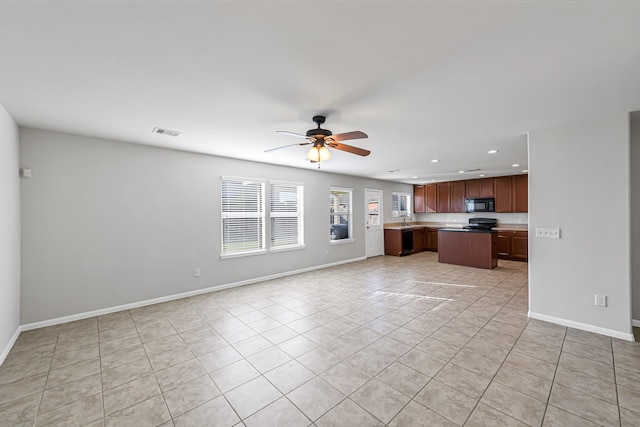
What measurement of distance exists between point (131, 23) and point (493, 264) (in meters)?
7.21

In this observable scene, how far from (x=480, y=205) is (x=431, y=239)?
1849mm

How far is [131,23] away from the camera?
4.64 feet

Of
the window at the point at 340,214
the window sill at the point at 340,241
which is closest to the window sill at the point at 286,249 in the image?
the window sill at the point at 340,241

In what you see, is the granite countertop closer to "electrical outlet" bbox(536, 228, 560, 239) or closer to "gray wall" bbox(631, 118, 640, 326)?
"gray wall" bbox(631, 118, 640, 326)

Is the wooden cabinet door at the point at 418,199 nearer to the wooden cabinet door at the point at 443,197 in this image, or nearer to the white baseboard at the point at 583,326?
the wooden cabinet door at the point at 443,197

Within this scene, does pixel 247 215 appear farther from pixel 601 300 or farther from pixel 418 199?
pixel 418 199

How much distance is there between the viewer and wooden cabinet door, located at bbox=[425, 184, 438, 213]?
8.92 m

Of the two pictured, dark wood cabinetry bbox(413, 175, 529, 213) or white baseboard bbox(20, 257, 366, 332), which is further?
dark wood cabinetry bbox(413, 175, 529, 213)

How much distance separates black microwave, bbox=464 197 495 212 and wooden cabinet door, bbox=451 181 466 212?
0.49 ft

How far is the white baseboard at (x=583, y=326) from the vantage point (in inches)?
108

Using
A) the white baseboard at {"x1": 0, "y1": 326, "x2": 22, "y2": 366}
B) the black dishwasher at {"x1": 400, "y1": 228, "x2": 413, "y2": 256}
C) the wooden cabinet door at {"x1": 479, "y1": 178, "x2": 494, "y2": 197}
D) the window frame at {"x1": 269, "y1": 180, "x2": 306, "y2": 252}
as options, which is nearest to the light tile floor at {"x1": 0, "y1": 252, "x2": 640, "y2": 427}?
the white baseboard at {"x1": 0, "y1": 326, "x2": 22, "y2": 366}

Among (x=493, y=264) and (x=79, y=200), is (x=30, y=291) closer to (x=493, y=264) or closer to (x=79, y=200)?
(x=79, y=200)

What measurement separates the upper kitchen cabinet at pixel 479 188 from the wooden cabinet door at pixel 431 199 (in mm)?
1056

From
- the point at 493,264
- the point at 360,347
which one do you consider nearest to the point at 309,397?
the point at 360,347
